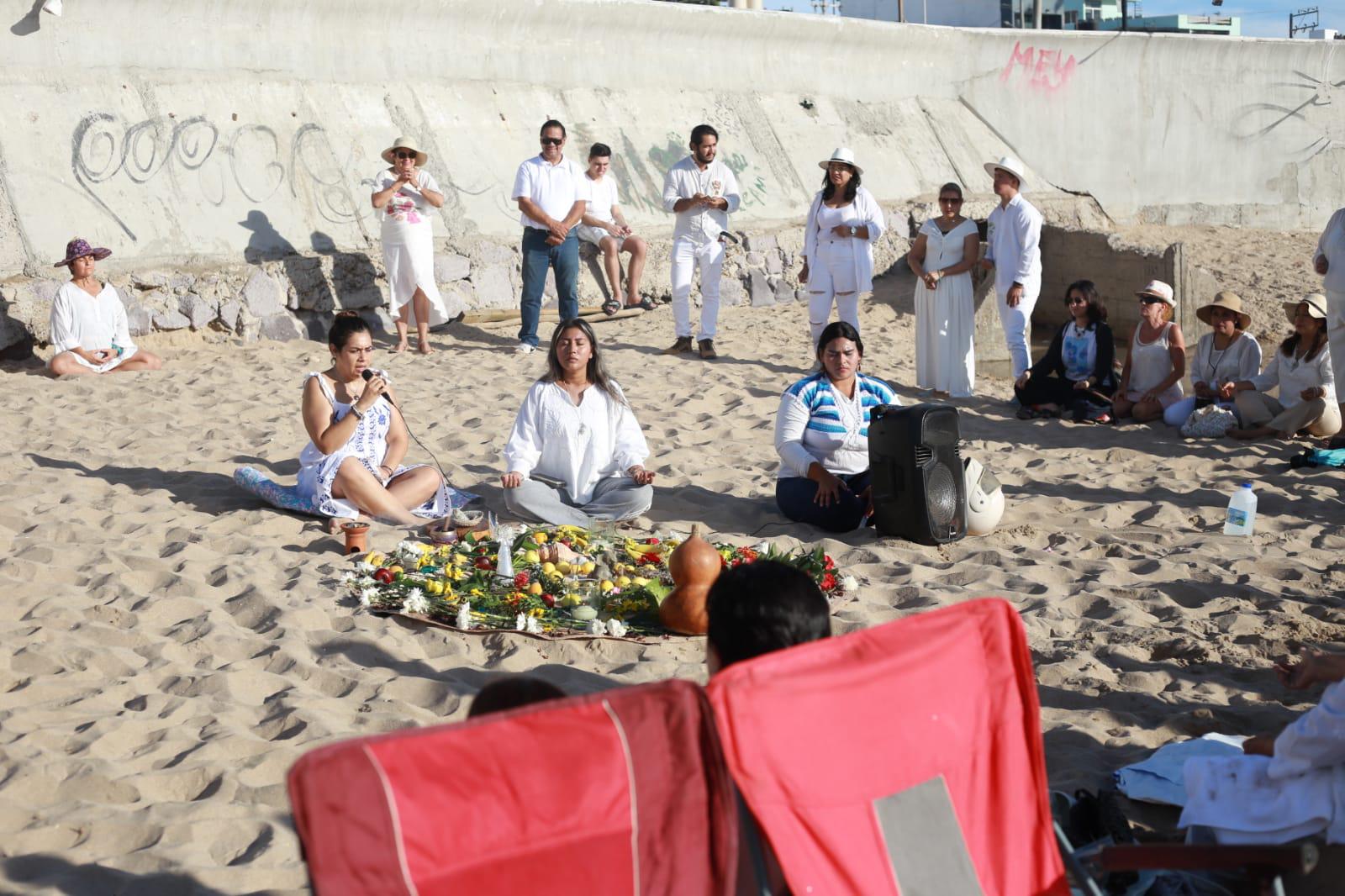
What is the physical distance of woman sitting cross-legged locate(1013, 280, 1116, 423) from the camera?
9.23m

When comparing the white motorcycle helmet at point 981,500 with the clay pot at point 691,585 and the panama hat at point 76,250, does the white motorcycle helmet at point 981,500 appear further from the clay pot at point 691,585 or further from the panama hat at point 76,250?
the panama hat at point 76,250

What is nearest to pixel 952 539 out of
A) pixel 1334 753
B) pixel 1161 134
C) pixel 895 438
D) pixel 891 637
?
pixel 895 438

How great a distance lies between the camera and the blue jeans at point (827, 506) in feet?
21.1

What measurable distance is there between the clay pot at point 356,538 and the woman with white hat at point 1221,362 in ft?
18.5

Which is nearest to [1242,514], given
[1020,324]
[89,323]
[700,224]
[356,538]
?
[1020,324]

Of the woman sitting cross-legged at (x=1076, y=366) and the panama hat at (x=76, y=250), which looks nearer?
the woman sitting cross-legged at (x=1076, y=366)

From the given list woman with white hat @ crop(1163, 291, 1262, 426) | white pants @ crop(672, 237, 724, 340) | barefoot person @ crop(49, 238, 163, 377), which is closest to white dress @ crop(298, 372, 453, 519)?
barefoot person @ crop(49, 238, 163, 377)

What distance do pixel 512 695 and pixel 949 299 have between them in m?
8.17

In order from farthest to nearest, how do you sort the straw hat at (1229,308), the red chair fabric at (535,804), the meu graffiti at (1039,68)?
1. the meu graffiti at (1039,68)
2. the straw hat at (1229,308)
3. the red chair fabric at (535,804)

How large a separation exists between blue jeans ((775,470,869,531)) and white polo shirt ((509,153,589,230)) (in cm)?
522

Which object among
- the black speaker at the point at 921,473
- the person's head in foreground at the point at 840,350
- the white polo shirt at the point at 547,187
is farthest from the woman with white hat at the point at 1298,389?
the white polo shirt at the point at 547,187

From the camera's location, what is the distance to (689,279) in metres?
11.3

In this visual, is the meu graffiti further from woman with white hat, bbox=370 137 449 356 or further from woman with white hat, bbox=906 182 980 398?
woman with white hat, bbox=370 137 449 356

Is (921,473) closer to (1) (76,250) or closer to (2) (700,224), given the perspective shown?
(2) (700,224)
